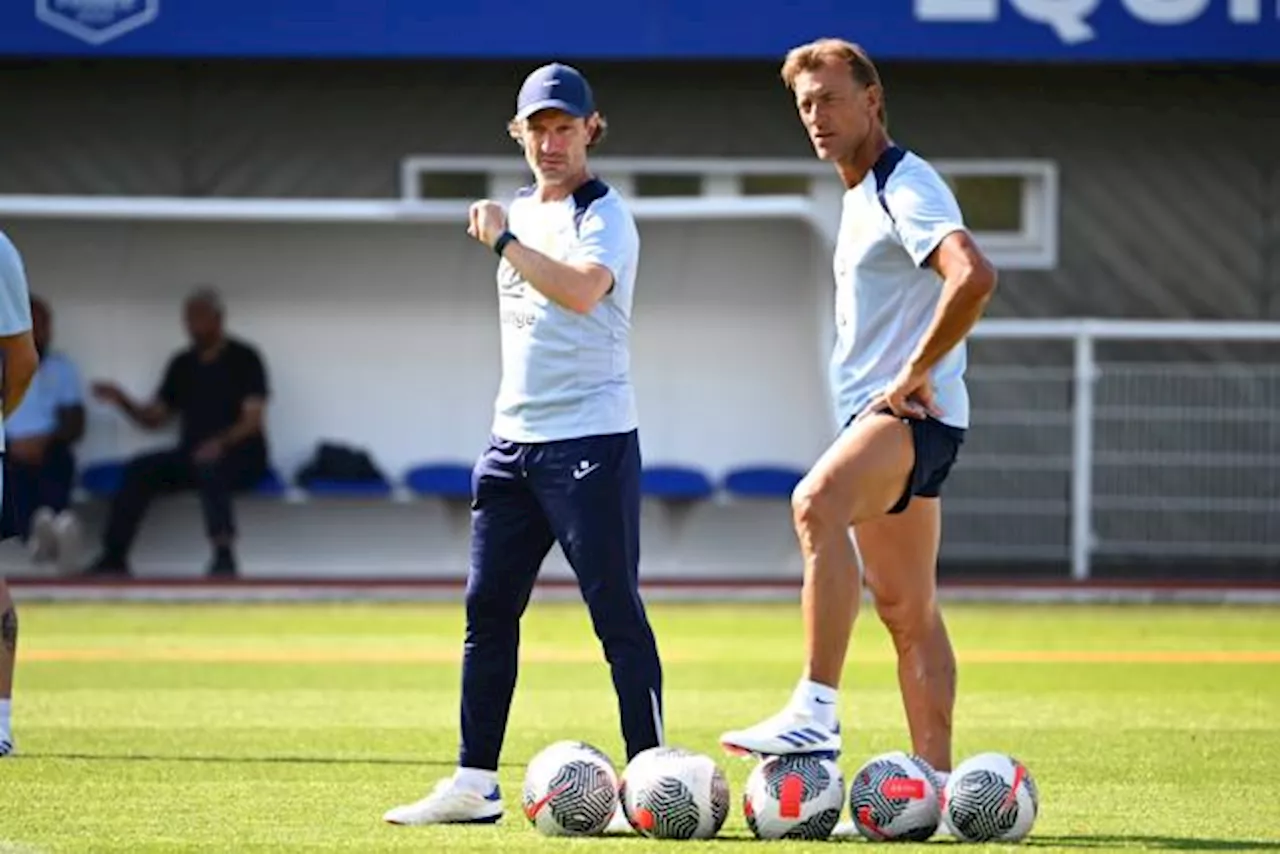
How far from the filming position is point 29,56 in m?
21.2

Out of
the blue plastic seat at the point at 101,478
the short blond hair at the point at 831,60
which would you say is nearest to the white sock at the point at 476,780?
the short blond hair at the point at 831,60

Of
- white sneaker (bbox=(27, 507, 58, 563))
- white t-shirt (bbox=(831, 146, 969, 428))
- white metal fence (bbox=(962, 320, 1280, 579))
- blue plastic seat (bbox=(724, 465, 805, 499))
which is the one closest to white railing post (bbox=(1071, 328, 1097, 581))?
white metal fence (bbox=(962, 320, 1280, 579))

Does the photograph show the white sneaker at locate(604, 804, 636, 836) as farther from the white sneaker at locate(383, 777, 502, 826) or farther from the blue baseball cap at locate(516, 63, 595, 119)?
the blue baseball cap at locate(516, 63, 595, 119)

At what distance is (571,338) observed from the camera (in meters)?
8.59

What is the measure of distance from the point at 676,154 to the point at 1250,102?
14.6 feet

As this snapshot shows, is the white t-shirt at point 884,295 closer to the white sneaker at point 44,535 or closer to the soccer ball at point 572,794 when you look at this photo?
the soccer ball at point 572,794

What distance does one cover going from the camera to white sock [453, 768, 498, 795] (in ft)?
28.6

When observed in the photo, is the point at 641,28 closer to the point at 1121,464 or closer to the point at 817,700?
the point at 1121,464

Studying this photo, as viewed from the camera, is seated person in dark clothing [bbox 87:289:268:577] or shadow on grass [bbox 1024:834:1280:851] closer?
shadow on grass [bbox 1024:834:1280:851]

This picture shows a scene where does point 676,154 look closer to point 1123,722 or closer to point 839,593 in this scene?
point 1123,722

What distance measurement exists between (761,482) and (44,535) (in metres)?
5.29

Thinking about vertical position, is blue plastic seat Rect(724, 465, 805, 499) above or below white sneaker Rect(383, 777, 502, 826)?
above

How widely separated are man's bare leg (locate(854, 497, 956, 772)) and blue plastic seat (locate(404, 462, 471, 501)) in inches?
517

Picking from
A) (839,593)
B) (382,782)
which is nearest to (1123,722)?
(382,782)
